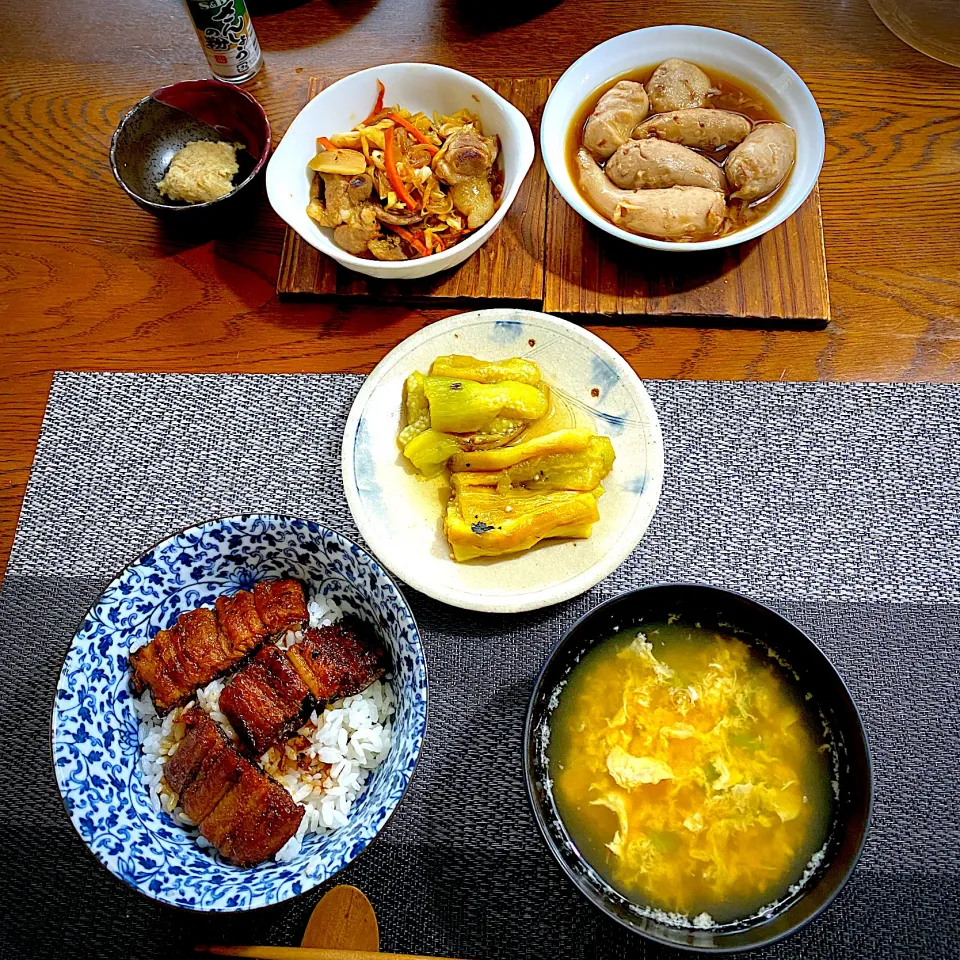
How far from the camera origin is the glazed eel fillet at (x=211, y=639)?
138 cm

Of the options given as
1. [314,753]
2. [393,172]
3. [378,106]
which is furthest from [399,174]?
[314,753]

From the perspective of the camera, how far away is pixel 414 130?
1.95 metres

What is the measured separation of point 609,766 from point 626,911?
21 cm

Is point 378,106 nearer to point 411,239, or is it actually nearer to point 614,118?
point 411,239

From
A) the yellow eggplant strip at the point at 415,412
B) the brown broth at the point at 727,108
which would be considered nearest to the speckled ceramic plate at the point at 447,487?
the yellow eggplant strip at the point at 415,412

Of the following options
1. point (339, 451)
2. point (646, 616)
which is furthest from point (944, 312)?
point (339, 451)

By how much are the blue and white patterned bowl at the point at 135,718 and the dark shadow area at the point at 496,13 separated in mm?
1590

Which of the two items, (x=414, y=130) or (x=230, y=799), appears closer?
(x=230, y=799)

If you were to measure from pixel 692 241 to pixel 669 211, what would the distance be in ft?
0.28

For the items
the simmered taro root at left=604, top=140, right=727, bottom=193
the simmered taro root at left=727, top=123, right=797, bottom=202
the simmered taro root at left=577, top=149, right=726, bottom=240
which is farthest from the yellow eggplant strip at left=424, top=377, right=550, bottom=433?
the simmered taro root at left=727, top=123, right=797, bottom=202

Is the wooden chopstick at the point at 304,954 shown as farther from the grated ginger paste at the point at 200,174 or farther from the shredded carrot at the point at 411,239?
the grated ginger paste at the point at 200,174

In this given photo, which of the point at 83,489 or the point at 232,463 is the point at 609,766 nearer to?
the point at 232,463

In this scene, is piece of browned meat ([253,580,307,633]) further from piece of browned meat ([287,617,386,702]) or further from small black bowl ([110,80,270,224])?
small black bowl ([110,80,270,224])

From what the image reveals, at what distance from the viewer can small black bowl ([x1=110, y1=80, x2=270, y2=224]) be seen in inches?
75.9
